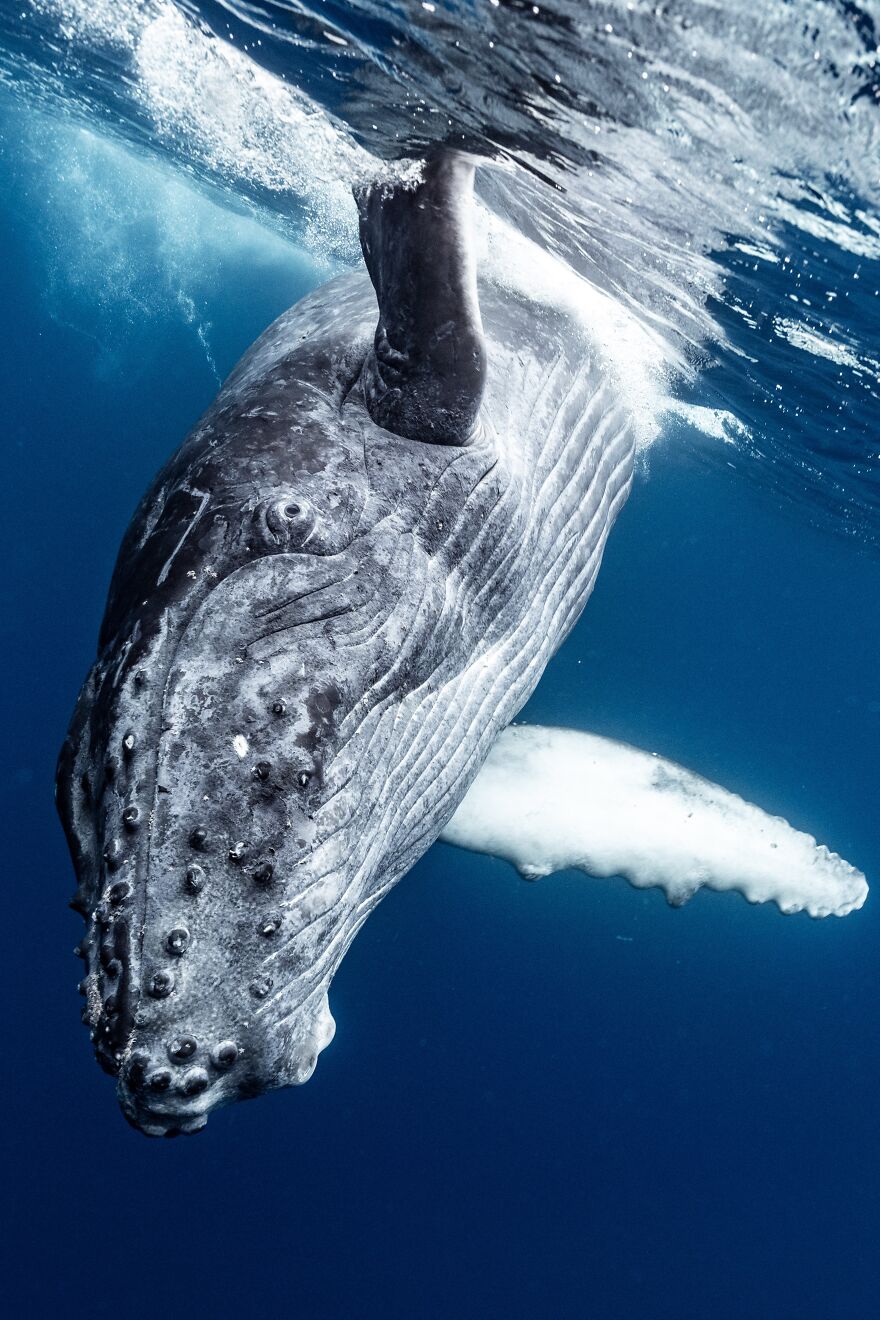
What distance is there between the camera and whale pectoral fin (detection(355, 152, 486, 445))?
153 inches

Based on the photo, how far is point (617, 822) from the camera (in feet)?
28.5

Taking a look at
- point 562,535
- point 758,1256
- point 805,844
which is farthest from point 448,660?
point 758,1256

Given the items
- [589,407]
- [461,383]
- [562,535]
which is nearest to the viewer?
[461,383]

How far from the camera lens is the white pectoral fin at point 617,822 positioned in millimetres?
8469

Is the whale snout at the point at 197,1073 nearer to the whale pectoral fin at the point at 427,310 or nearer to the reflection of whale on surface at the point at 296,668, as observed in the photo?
the reflection of whale on surface at the point at 296,668

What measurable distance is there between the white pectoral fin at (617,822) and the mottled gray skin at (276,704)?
3648mm

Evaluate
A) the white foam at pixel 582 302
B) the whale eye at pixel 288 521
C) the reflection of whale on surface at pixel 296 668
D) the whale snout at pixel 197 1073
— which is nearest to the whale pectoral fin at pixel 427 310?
the reflection of whale on surface at pixel 296 668

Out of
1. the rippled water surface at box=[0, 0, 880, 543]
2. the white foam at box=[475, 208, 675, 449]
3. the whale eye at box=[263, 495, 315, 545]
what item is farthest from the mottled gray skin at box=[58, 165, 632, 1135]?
the white foam at box=[475, 208, 675, 449]

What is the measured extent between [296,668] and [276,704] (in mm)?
203

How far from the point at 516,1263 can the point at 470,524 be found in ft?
95.1

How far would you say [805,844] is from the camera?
32.2 feet

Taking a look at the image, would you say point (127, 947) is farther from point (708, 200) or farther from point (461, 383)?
point (708, 200)

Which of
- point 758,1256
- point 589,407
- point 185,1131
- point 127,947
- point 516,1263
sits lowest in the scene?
point 758,1256

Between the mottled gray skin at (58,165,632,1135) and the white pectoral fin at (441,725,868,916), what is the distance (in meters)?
3.65
